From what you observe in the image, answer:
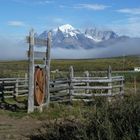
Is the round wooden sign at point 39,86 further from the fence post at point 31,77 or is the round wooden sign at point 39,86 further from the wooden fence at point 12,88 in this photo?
the wooden fence at point 12,88

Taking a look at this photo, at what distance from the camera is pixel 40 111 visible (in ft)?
58.0

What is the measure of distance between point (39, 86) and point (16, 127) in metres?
4.31

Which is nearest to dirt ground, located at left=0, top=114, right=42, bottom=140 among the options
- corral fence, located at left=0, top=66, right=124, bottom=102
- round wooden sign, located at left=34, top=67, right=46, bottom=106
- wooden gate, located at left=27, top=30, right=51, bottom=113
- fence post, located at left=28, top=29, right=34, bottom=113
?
fence post, located at left=28, top=29, right=34, bottom=113

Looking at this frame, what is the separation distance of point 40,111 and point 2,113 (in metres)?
1.38

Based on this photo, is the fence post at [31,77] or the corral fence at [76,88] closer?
the fence post at [31,77]

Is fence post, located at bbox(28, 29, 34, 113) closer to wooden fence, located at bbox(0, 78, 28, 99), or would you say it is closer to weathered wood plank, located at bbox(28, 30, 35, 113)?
weathered wood plank, located at bbox(28, 30, 35, 113)

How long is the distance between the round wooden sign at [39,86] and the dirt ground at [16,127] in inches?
55.7

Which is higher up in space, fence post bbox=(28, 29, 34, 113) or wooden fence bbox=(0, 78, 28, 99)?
fence post bbox=(28, 29, 34, 113)

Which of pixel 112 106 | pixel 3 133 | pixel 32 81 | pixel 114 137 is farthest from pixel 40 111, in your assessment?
pixel 114 137

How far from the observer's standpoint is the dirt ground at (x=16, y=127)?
12656mm

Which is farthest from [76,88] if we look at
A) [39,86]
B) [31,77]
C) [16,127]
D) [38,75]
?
[16,127]

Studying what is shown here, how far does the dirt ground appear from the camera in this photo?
12.7 metres

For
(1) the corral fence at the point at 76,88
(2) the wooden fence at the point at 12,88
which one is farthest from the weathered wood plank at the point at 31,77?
(2) the wooden fence at the point at 12,88

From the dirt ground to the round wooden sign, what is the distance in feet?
4.64
